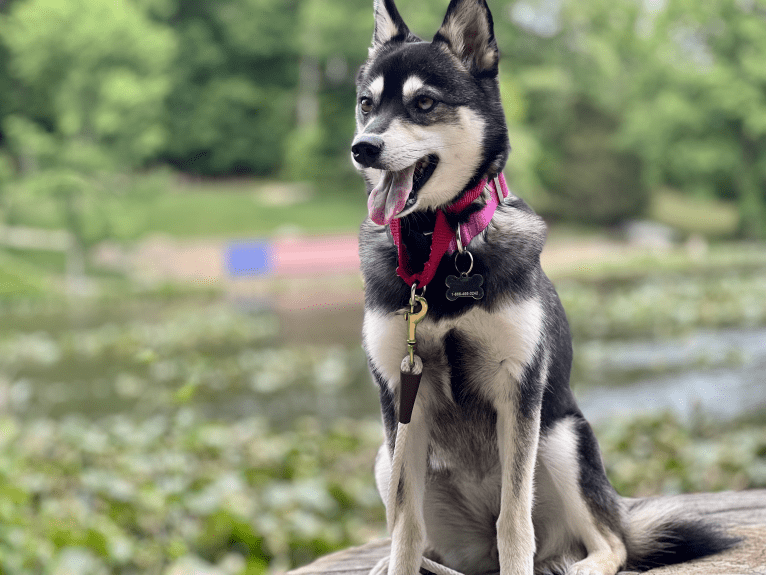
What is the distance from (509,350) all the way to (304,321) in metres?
9.48

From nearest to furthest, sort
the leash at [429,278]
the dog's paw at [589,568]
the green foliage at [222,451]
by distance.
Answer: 1. the leash at [429,278]
2. the dog's paw at [589,568]
3. the green foliage at [222,451]

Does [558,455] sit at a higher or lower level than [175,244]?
higher

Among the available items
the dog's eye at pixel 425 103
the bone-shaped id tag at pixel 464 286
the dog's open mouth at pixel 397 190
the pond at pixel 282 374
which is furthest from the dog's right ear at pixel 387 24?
the pond at pixel 282 374

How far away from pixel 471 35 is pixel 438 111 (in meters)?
0.23

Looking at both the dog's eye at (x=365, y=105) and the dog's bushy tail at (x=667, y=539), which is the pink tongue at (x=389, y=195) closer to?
the dog's eye at (x=365, y=105)

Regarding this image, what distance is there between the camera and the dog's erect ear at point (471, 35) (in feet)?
6.01

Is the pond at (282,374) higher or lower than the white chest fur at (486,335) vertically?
lower

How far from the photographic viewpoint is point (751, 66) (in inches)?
759

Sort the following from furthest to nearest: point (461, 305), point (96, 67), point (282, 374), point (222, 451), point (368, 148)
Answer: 1. point (96, 67)
2. point (282, 374)
3. point (222, 451)
4. point (461, 305)
5. point (368, 148)

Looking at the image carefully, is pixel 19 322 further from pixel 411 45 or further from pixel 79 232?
pixel 411 45

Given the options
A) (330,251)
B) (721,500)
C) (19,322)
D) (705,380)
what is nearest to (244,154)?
(330,251)

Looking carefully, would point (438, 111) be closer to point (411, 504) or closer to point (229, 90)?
point (411, 504)

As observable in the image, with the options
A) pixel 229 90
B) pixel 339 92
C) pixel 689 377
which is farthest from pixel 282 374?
pixel 229 90

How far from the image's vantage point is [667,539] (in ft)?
7.54
